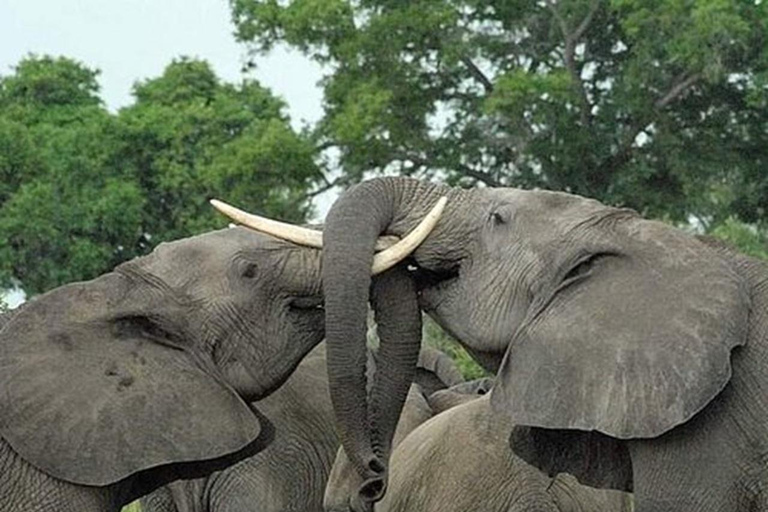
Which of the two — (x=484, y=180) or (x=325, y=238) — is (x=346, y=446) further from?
(x=484, y=180)

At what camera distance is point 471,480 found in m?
9.39

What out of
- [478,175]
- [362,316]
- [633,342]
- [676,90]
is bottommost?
[478,175]

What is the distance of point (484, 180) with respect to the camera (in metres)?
35.6

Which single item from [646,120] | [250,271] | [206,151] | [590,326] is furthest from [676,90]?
[590,326]

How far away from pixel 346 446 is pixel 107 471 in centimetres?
93

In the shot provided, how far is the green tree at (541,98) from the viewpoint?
1357 inches

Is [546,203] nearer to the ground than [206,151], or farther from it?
farther from it

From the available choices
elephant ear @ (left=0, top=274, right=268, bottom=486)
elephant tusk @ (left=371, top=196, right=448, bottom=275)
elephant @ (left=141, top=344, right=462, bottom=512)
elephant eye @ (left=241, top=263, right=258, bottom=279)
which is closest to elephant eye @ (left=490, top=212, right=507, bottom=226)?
elephant tusk @ (left=371, top=196, right=448, bottom=275)

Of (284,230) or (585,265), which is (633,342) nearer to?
(585,265)

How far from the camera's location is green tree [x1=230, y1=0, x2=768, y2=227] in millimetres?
34469

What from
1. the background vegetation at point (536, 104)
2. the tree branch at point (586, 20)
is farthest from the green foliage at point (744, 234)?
the tree branch at point (586, 20)

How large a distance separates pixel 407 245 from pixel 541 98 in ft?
85.5

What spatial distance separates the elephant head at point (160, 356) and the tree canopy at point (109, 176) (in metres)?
28.7

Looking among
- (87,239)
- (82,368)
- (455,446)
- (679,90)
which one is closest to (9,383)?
(82,368)
